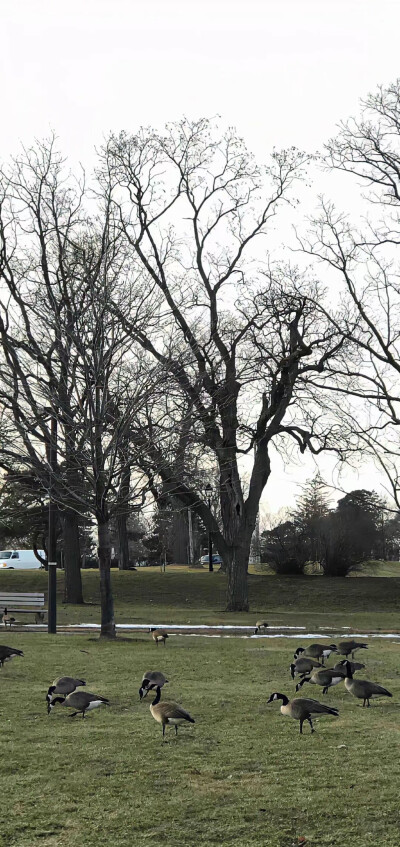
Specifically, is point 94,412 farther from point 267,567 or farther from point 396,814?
point 267,567

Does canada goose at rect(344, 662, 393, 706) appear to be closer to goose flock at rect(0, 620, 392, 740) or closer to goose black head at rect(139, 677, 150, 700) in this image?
goose flock at rect(0, 620, 392, 740)

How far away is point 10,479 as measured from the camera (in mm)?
30906

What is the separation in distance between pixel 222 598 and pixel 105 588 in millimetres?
19110

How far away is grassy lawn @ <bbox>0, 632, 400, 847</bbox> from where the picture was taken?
6.50 meters

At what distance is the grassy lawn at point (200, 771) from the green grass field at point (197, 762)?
2 centimetres

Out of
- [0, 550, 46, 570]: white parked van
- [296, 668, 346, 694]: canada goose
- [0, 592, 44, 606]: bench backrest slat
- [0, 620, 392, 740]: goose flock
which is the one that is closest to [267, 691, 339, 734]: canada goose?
[0, 620, 392, 740]: goose flock

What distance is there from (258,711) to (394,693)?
94.8 inches

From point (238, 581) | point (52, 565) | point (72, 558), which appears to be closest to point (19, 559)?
point (72, 558)

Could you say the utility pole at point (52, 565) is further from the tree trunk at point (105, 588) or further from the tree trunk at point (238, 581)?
the tree trunk at point (238, 581)

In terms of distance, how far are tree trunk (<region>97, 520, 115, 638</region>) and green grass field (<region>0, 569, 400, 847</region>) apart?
138 inches

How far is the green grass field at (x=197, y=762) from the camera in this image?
6.54 meters

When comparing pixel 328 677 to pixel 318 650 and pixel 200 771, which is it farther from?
pixel 200 771

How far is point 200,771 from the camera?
7.93m

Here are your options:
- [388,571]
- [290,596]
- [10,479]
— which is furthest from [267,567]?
[10,479]
